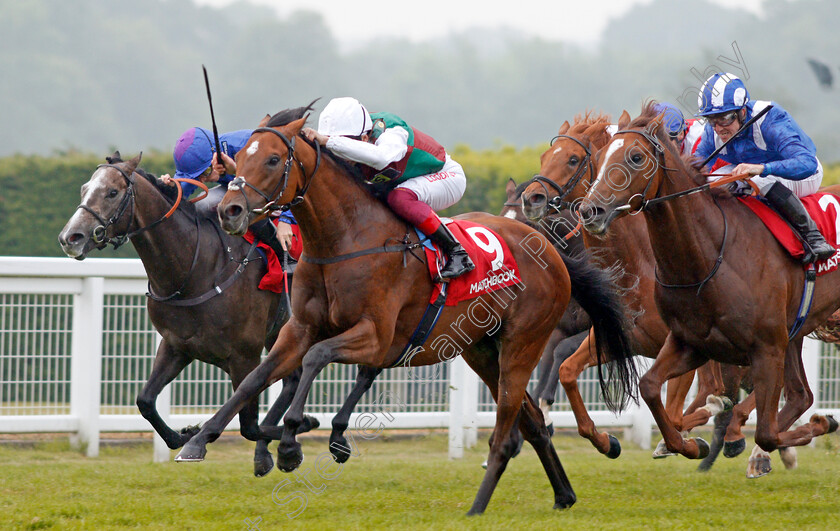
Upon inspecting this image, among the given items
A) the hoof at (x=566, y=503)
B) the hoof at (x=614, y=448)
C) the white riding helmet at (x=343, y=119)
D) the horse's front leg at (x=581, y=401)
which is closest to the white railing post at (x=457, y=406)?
the horse's front leg at (x=581, y=401)

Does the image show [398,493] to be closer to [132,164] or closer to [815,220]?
[132,164]

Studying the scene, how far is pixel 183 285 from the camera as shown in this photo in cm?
542

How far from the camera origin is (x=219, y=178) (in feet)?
17.8

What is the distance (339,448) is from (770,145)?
257 cm

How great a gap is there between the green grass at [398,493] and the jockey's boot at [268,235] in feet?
4.36

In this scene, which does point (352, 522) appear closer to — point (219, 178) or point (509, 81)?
Result: point (219, 178)

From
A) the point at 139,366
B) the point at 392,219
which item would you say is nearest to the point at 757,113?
the point at 392,219

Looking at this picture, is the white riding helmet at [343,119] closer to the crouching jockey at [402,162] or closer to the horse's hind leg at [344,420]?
the crouching jockey at [402,162]

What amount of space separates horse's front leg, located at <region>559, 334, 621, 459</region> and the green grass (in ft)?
0.94

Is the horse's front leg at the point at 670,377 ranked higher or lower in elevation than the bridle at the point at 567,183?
lower

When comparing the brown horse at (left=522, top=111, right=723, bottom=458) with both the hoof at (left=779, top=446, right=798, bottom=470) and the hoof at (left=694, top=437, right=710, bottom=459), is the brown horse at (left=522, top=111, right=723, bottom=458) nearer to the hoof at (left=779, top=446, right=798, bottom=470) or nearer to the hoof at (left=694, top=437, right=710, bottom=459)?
the hoof at (left=694, top=437, right=710, bottom=459)

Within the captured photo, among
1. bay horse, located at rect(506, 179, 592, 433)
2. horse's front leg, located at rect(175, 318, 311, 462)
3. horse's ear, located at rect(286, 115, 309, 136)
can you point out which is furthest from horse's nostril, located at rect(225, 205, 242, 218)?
bay horse, located at rect(506, 179, 592, 433)

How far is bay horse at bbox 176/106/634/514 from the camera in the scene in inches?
161

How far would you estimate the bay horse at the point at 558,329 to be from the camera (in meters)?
6.30
